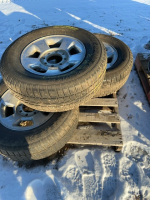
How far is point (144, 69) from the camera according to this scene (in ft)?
12.9

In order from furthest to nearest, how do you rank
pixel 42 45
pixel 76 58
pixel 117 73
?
pixel 117 73 < pixel 42 45 < pixel 76 58

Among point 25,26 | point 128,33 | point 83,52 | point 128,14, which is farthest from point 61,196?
point 128,14

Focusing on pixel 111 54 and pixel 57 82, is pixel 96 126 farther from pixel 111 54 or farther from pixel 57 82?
pixel 111 54

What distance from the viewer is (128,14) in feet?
23.8

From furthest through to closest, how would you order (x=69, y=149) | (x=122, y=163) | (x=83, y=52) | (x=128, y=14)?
(x=128, y=14) < (x=69, y=149) < (x=122, y=163) < (x=83, y=52)

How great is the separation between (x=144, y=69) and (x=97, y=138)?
2.39m

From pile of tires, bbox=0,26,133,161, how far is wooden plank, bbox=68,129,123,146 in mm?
316

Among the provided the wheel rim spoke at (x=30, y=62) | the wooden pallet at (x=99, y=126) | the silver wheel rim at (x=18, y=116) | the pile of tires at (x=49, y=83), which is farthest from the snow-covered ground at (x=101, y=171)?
the wheel rim spoke at (x=30, y=62)

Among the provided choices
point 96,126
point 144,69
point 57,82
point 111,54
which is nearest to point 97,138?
point 96,126

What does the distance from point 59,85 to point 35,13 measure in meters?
7.40

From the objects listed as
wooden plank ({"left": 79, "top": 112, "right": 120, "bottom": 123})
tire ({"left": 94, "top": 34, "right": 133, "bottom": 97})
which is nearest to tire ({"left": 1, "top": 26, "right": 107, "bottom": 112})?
tire ({"left": 94, "top": 34, "right": 133, "bottom": 97})

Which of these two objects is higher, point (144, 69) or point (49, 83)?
point (144, 69)

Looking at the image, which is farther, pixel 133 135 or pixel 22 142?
pixel 133 135

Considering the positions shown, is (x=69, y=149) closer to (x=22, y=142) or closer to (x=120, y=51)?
(x=22, y=142)
